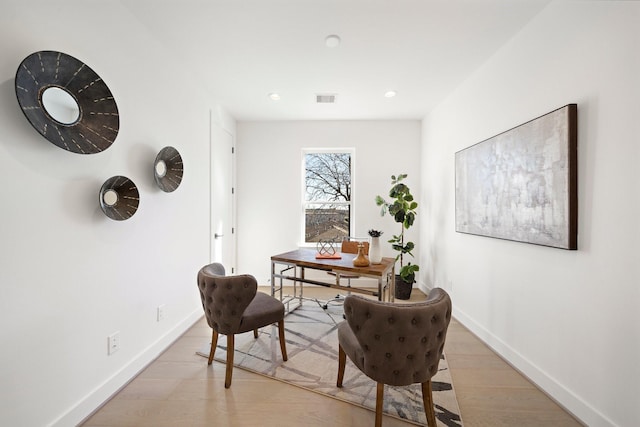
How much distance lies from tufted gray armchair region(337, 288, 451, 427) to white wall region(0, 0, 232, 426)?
1.55 metres

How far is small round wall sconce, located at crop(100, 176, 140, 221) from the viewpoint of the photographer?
1.74m

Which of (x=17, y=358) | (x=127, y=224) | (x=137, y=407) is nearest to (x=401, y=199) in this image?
(x=127, y=224)

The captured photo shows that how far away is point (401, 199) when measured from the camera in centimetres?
381

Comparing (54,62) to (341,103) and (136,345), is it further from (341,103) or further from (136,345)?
(341,103)

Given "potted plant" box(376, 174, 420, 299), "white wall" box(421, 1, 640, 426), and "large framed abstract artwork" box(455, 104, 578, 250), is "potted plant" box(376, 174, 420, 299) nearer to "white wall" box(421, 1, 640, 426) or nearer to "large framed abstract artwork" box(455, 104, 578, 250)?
"large framed abstract artwork" box(455, 104, 578, 250)

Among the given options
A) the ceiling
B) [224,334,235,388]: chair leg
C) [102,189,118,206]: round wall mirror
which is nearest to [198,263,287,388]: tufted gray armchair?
[224,334,235,388]: chair leg

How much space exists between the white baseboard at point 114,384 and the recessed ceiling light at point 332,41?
2861mm

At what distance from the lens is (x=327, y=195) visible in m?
4.53

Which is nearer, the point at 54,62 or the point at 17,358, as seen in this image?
the point at 17,358

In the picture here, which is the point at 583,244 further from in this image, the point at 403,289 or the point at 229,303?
the point at 403,289

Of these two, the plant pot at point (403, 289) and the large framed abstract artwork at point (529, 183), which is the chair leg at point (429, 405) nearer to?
the large framed abstract artwork at point (529, 183)

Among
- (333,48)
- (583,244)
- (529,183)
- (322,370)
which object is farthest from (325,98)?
(322,370)

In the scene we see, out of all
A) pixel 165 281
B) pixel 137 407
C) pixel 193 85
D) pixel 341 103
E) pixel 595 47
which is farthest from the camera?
pixel 341 103

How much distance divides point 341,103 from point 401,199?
1513 millimetres
